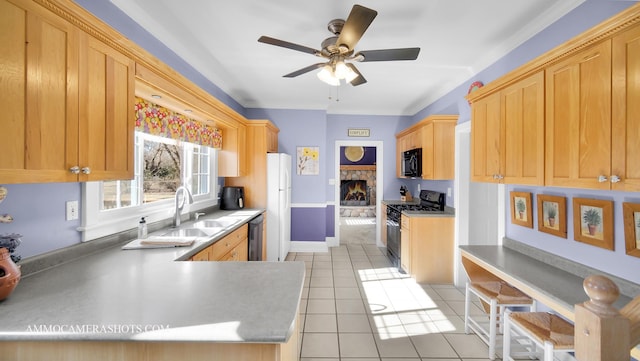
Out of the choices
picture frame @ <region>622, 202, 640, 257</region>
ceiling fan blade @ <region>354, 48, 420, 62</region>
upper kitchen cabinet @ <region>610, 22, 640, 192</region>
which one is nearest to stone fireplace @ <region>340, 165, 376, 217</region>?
ceiling fan blade @ <region>354, 48, 420, 62</region>

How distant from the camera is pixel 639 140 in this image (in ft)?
4.01

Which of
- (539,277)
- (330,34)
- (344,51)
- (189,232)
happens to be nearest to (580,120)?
(539,277)

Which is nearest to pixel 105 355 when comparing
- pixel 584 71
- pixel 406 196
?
pixel 584 71

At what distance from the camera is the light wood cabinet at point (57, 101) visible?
1.05 m

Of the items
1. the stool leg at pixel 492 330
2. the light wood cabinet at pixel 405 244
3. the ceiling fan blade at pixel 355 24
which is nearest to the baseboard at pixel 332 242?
A: the light wood cabinet at pixel 405 244

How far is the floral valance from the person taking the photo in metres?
2.18

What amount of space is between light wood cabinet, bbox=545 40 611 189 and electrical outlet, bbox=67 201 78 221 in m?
2.91

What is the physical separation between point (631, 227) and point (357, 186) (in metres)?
7.77

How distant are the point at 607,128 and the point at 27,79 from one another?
260 centimetres

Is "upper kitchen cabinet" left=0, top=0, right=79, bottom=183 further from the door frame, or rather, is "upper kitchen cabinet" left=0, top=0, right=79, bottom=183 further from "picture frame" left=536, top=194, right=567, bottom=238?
the door frame

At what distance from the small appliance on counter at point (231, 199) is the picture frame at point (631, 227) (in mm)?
3873

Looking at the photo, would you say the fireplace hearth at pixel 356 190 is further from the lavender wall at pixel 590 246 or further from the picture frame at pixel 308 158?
the lavender wall at pixel 590 246

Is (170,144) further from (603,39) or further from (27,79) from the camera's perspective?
(603,39)

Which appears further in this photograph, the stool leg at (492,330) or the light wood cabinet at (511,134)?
the stool leg at (492,330)
